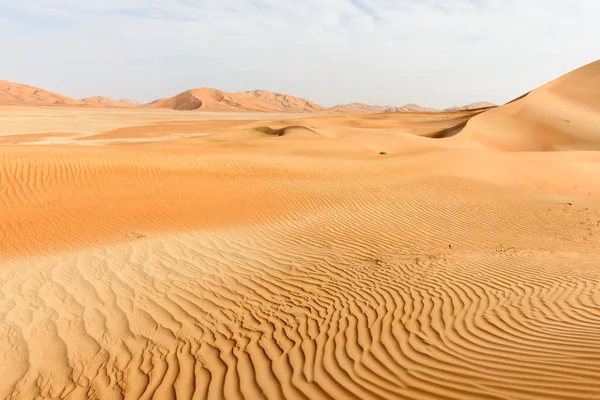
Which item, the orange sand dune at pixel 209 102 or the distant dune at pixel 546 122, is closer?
the distant dune at pixel 546 122

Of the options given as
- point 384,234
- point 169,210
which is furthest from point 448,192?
point 169,210

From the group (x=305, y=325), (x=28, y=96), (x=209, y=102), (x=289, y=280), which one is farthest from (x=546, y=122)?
(x=28, y=96)

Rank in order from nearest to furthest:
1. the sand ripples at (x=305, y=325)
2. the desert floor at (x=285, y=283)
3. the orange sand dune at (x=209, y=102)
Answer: the sand ripples at (x=305, y=325) < the desert floor at (x=285, y=283) < the orange sand dune at (x=209, y=102)

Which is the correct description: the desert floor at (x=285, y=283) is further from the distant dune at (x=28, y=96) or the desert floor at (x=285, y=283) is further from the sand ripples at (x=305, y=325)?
the distant dune at (x=28, y=96)

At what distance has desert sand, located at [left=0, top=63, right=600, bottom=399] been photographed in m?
3.85

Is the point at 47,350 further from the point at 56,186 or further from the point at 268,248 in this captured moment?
the point at 56,186

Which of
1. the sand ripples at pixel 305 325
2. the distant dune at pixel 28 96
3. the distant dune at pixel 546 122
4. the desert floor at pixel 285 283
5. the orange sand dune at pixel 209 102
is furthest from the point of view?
the orange sand dune at pixel 209 102

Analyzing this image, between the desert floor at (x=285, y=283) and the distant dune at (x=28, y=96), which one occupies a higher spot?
the distant dune at (x=28, y=96)

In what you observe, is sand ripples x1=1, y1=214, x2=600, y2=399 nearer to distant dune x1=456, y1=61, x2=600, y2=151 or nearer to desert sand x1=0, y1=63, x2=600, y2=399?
desert sand x1=0, y1=63, x2=600, y2=399

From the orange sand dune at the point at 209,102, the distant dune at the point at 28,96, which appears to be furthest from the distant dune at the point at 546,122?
the distant dune at the point at 28,96

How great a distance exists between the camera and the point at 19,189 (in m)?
11.0

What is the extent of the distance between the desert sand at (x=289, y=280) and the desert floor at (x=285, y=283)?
30 millimetres

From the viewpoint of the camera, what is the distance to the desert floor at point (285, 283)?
384cm

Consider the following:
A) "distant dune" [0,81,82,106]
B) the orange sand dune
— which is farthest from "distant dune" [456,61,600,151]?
"distant dune" [0,81,82,106]
